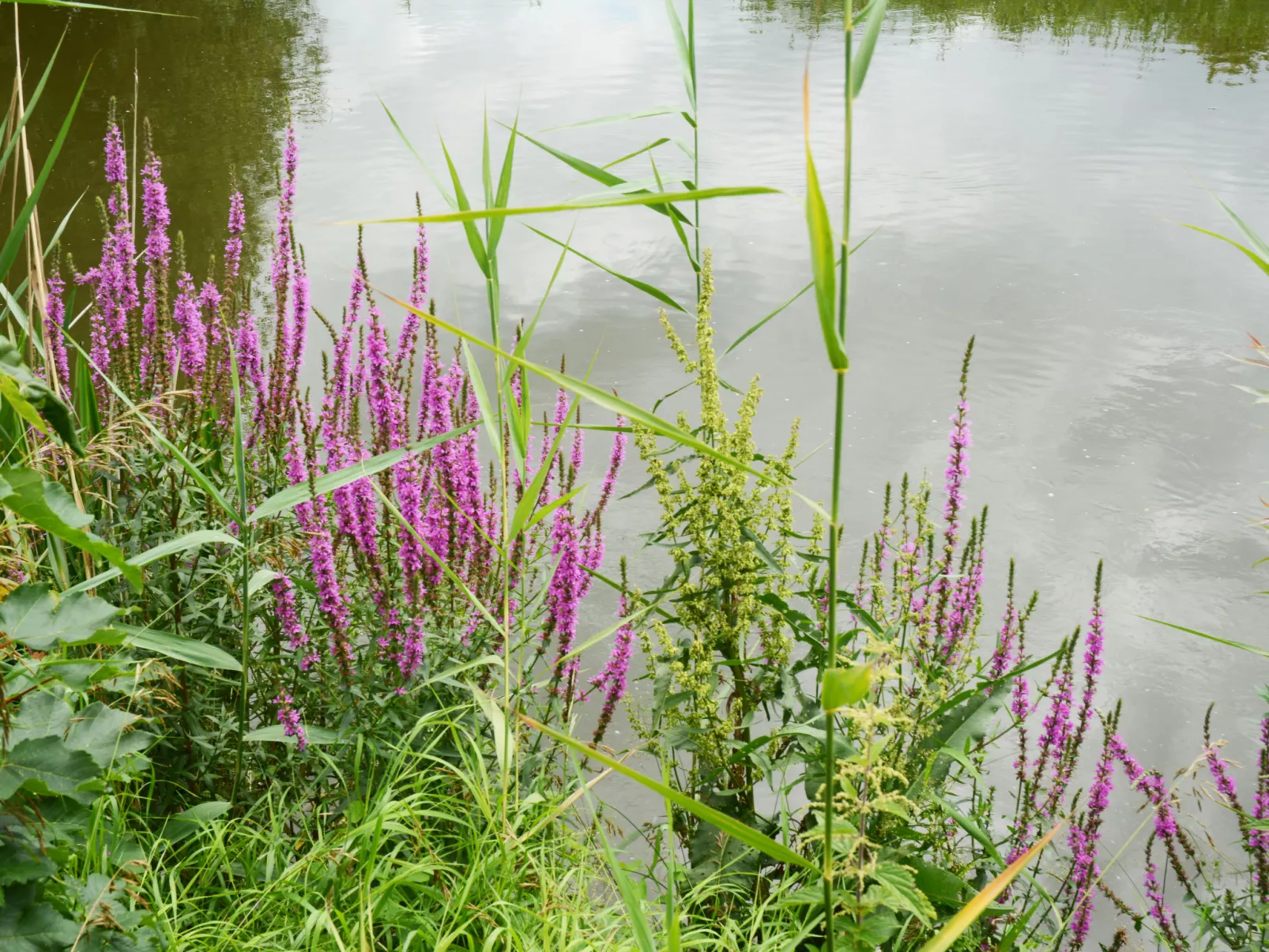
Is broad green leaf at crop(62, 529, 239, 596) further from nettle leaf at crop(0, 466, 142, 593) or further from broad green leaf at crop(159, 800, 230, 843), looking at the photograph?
broad green leaf at crop(159, 800, 230, 843)

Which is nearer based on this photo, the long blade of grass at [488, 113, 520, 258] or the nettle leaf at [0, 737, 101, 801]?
the nettle leaf at [0, 737, 101, 801]

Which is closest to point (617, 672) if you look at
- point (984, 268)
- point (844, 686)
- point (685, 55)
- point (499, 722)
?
point (499, 722)

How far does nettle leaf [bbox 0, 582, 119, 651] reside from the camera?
1.25m

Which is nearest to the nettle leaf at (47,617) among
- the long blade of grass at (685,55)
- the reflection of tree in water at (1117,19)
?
the long blade of grass at (685,55)

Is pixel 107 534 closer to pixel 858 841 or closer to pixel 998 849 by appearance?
pixel 858 841

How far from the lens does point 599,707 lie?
3098 millimetres

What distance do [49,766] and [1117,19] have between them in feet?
36.0

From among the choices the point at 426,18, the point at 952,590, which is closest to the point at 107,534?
the point at 952,590

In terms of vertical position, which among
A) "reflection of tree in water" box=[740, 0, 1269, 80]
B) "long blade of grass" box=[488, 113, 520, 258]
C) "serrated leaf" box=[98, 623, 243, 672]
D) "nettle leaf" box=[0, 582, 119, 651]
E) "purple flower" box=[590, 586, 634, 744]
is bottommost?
"purple flower" box=[590, 586, 634, 744]

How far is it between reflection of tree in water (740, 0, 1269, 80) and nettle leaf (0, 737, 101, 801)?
8659 mm

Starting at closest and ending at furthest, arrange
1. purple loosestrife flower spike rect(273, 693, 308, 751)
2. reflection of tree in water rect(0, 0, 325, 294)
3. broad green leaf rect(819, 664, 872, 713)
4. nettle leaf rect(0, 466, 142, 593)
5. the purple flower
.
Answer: broad green leaf rect(819, 664, 872, 713) → nettle leaf rect(0, 466, 142, 593) → purple loosestrife flower spike rect(273, 693, 308, 751) → the purple flower → reflection of tree in water rect(0, 0, 325, 294)

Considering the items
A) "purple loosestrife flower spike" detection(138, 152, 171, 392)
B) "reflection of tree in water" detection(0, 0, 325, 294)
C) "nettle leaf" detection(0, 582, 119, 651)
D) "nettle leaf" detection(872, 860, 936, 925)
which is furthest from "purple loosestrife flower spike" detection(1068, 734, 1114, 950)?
"reflection of tree in water" detection(0, 0, 325, 294)

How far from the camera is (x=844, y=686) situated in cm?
75

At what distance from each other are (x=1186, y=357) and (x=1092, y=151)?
2.39 meters
